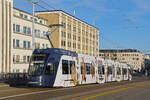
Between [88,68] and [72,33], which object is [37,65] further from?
[72,33]

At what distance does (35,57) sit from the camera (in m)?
21.6

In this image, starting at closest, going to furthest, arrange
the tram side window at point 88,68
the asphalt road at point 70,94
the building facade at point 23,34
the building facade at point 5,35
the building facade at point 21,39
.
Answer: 1. the asphalt road at point 70,94
2. the tram side window at point 88,68
3. the building facade at point 5,35
4. the building facade at point 23,34
5. the building facade at point 21,39

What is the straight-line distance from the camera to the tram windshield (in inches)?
827

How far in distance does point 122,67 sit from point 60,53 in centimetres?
2145

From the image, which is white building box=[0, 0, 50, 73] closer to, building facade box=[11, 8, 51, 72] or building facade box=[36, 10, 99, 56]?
building facade box=[11, 8, 51, 72]

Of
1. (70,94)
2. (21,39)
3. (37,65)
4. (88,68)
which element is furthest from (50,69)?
(21,39)

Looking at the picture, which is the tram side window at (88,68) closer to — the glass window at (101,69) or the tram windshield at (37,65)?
the glass window at (101,69)

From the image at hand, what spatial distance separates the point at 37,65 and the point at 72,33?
57.2 m

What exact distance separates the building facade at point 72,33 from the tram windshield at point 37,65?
4596 cm

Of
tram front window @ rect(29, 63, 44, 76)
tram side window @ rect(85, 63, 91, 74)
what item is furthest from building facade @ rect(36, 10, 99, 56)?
tram front window @ rect(29, 63, 44, 76)

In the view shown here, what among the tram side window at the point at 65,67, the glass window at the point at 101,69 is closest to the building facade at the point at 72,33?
the glass window at the point at 101,69

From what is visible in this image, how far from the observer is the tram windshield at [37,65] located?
827 inches

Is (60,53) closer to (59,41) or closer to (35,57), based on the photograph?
(35,57)

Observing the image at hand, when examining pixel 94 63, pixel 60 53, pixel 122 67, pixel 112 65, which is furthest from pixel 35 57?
pixel 122 67
